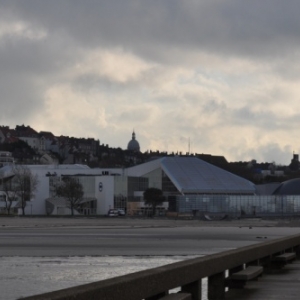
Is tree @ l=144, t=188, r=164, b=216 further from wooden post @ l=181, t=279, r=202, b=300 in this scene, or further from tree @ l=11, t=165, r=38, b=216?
wooden post @ l=181, t=279, r=202, b=300

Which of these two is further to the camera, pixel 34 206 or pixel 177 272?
pixel 34 206

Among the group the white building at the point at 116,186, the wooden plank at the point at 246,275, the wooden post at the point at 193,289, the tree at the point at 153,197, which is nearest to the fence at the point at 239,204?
the white building at the point at 116,186

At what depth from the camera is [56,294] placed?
8.60 metres

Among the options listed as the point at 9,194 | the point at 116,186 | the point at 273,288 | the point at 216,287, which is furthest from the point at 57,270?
the point at 116,186

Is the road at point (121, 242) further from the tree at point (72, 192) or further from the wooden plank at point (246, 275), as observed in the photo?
the tree at point (72, 192)

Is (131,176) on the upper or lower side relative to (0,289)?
upper

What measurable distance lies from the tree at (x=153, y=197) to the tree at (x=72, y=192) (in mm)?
14196

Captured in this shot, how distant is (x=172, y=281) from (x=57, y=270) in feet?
47.9

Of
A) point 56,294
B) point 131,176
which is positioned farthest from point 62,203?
point 56,294

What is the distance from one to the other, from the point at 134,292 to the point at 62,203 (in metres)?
167

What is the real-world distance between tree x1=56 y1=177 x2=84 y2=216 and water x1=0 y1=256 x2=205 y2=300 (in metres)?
136

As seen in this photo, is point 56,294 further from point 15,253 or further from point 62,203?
point 62,203

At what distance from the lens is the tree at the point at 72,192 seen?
168 metres

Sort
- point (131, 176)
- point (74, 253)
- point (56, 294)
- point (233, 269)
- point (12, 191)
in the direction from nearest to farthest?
point (56, 294)
point (233, 269)
point (74, 253)
point (12, 191)
point (131, 176)
